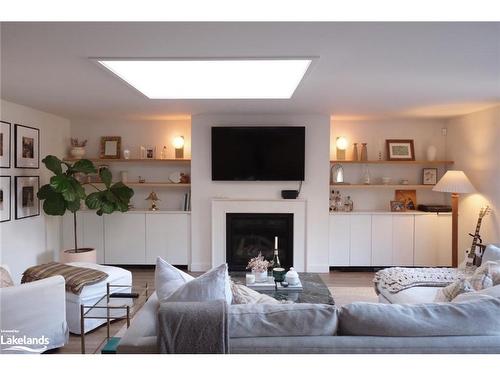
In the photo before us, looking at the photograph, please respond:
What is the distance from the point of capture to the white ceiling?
2.08 meters

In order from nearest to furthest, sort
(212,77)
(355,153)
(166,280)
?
(166,280) < (212,77) < (355,153)

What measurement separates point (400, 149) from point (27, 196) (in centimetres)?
524

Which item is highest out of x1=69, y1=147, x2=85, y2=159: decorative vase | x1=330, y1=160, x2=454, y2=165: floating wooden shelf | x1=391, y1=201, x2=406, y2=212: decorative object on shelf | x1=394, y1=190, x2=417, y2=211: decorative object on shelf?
x1=69, y1=147, x2=85, y2=159: decorative vase

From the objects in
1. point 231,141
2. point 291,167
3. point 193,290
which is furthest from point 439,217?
point 193,290

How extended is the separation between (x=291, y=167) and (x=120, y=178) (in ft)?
8.73

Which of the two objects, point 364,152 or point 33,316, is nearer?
point 33,316

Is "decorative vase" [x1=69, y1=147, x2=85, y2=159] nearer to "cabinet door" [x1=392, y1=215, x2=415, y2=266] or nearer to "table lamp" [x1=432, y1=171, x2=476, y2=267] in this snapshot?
"cabinet door" [x1=392, y1=215, x2=415, y2=266]

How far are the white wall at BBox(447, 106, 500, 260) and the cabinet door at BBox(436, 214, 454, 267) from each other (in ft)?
0.54

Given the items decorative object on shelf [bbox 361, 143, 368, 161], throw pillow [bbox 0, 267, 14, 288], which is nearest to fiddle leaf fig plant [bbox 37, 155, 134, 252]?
throw pillow [bbox 0, 267, 14, 288]

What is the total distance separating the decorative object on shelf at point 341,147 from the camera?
219 inches

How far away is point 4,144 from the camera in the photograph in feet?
13.8

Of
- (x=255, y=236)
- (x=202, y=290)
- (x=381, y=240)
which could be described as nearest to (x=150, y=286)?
(x=255, y=236)

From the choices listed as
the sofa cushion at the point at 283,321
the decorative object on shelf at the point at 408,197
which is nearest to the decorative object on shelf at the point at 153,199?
the decorative object on shelf at the point at 408,197

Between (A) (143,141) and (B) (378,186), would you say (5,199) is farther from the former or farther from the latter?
(B) (378,186)
